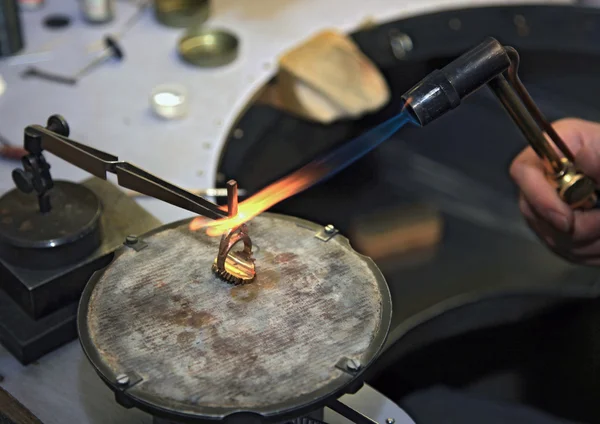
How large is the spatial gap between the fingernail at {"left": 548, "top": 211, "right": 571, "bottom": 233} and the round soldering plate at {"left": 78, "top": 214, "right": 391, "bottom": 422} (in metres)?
0.51

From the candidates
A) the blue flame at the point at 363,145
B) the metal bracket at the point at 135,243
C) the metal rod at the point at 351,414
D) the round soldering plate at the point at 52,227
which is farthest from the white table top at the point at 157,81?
the metal rod at the point at 351,414

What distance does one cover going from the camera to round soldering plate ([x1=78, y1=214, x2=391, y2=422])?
88cm

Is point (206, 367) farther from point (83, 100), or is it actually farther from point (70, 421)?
point (83, 100)

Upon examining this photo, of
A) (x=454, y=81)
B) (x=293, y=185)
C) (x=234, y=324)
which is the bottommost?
(x=234, y=324)

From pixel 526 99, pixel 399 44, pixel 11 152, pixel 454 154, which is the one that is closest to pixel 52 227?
pixel 11 152

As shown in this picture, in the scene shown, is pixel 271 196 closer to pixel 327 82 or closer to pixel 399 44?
pixel 327 82

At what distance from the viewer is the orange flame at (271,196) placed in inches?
40.7

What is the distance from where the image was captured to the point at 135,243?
109 centimetres

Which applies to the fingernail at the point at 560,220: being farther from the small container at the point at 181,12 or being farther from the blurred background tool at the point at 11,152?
the small container at the point at 181,12

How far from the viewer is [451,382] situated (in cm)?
144

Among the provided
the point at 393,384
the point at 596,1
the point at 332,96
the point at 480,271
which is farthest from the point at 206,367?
the point at 596,1

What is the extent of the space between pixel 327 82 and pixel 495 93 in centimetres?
97

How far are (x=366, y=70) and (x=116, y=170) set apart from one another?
A: 4.10 feet

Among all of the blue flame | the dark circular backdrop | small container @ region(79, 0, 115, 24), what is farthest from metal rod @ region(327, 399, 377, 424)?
small container @ region(79, 0, 115, 24)
